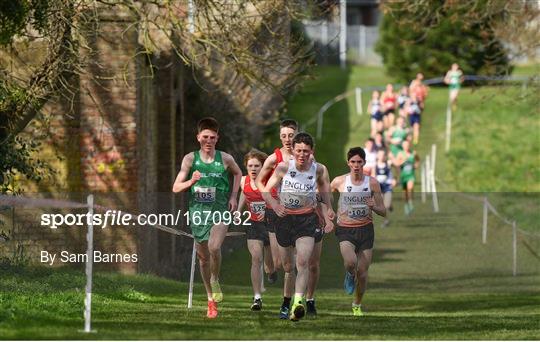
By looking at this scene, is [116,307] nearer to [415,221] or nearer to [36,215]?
[36,215]

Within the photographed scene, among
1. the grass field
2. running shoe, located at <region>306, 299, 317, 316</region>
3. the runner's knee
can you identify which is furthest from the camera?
running shoe, located at <region>306, 299, 317, 316</region>

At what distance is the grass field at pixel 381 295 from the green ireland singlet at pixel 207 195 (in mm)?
991

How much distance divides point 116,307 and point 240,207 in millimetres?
1757

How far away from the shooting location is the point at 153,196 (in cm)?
2255

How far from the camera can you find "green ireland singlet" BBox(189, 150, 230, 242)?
1739 cm

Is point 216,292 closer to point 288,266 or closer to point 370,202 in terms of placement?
point 288,266

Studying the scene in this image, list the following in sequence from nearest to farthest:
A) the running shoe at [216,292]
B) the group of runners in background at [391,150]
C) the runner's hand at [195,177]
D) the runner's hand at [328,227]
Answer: the runner's hand at [195,177], the runner's hand at [328,227], the running shoe at [216,292], the group of runners in background at [391,150]

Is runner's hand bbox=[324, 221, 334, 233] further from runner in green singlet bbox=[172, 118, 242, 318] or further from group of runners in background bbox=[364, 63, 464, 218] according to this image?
group of runners in background bbox=[364, 63, 464, 218]

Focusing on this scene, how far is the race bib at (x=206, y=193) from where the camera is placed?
17500mm

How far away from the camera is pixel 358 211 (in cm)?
1897

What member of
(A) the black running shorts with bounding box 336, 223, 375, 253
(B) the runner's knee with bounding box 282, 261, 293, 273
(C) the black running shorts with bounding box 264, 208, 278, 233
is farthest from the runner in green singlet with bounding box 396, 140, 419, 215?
(B) the runner's knee with bounding box 282, 261, 293, 273

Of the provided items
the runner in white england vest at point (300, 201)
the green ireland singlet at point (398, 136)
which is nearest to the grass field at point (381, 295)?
the runner in white england vest at point (300, 201)

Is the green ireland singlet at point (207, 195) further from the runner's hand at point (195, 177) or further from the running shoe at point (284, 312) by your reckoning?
the running shoe at point (284, 312)

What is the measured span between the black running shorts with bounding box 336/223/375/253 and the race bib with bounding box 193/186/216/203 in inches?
83.6
